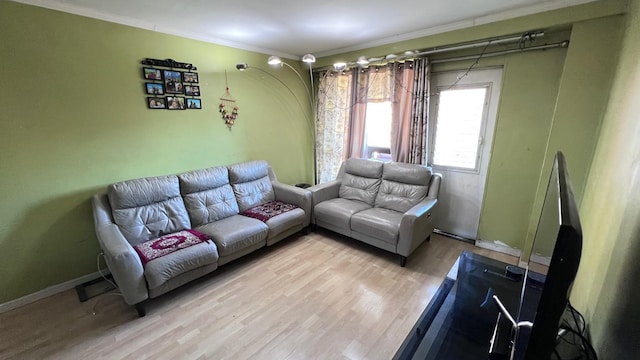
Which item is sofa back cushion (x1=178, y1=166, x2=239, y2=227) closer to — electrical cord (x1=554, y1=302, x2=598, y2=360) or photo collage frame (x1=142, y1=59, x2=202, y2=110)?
photo collage frame (x1=142, y1=59, x2=202, y2=110)

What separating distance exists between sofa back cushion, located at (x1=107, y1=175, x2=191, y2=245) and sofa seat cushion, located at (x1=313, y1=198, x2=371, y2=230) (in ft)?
4.94

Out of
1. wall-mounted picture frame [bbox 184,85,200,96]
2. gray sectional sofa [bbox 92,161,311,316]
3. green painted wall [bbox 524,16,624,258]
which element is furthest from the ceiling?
gray sectional sofa [bbox 92,161,311,316]

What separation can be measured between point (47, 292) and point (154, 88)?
2.09 metres

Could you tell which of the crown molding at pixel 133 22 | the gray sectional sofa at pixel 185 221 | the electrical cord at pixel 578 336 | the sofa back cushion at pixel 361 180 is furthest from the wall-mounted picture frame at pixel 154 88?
the electrical cord at pixel 578 336

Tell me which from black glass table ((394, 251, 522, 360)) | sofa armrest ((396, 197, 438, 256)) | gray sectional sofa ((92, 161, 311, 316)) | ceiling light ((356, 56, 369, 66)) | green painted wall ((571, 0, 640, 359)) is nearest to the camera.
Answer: green painted wall ((571, 0, 640, 359))

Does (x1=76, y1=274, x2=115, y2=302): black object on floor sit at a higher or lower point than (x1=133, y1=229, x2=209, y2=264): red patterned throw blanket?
lower

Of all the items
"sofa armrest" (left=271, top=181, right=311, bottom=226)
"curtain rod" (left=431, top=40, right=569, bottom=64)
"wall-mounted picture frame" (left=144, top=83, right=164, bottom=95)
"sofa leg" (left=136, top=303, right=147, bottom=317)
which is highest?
"curtain rod" (left=431, top=40, right=569, bottom=64)

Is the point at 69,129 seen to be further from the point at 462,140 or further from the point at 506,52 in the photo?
the point at 506,52

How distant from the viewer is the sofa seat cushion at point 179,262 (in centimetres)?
198

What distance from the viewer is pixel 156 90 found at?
270 cm

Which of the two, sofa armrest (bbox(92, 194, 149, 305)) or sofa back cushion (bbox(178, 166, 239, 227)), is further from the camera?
sofa back cushion (bbox(178, 166, 239, 227))

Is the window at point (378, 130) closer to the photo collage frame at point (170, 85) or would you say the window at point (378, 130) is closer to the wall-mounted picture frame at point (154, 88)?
the photo collage frame at point (170, 85)

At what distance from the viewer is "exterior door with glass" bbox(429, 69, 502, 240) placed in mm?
2975

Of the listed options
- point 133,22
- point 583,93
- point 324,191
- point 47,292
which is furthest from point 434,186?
point 47,292
